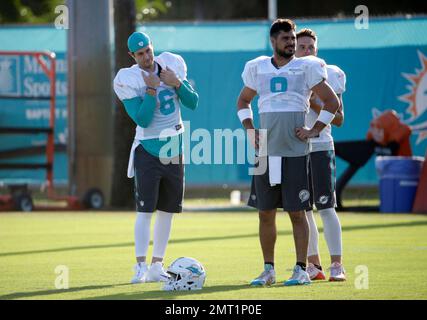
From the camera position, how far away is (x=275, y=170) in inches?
367

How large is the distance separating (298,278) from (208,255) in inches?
111

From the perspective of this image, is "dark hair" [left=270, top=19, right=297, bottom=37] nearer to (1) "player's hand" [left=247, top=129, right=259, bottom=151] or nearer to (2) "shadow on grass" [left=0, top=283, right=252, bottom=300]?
(1) "player's hand" [left=247, top=129, right=259, bottom=151]

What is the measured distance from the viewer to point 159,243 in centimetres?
991

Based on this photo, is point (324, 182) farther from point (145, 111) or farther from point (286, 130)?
point (145, 111)

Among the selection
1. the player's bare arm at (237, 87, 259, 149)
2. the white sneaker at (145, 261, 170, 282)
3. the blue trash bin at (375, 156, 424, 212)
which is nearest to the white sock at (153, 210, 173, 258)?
the white sneaker at (145, 261, 170, 282)

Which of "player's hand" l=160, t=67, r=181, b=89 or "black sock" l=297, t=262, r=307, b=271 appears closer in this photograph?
"black sock" l=297, t=262, r=307, b=271

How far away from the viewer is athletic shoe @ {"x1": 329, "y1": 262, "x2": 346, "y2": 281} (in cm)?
956

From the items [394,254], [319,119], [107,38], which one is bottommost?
[394,254]

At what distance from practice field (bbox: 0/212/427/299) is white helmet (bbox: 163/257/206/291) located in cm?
13

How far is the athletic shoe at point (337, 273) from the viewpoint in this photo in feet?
31.4

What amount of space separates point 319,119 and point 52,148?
11.9 metres

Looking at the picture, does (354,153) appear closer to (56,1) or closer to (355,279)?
(355,279)

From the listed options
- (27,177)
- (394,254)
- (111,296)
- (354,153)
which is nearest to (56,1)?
(27,177)

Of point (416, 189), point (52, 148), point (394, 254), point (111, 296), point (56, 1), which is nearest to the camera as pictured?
point (111, 296)
